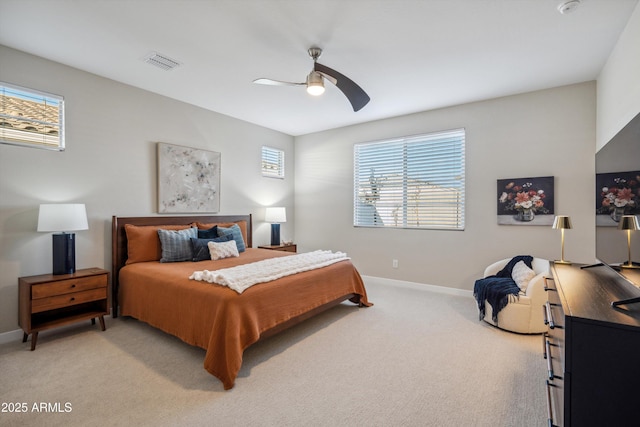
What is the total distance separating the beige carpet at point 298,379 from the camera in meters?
1.86

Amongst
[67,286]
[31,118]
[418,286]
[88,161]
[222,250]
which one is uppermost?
[31,118]

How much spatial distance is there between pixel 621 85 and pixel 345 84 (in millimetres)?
2350

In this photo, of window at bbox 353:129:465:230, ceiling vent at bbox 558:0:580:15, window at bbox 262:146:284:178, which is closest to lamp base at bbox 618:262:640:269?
ceiling vent at bbox 558:0:580:15

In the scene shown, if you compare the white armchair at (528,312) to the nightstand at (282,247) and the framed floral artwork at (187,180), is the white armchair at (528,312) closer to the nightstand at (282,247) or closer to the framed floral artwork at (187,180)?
the nightstand at (282,247)

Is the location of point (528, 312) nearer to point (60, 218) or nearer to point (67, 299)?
point (67, 299)

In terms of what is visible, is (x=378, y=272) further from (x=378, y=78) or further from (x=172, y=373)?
(x=172, y=373)

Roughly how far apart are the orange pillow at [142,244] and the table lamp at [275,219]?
1975mm

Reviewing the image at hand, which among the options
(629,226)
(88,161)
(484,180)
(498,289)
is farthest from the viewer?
(484,180)

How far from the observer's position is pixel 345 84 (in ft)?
8.66

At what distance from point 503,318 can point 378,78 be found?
2974mm

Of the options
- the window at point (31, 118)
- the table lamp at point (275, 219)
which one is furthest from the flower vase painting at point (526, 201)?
the window at point (31, 118)

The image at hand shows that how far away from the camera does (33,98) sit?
3049 millimetres

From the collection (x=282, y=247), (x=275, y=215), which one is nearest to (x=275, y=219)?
(x=275, y=215)

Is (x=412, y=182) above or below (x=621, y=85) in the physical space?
below
